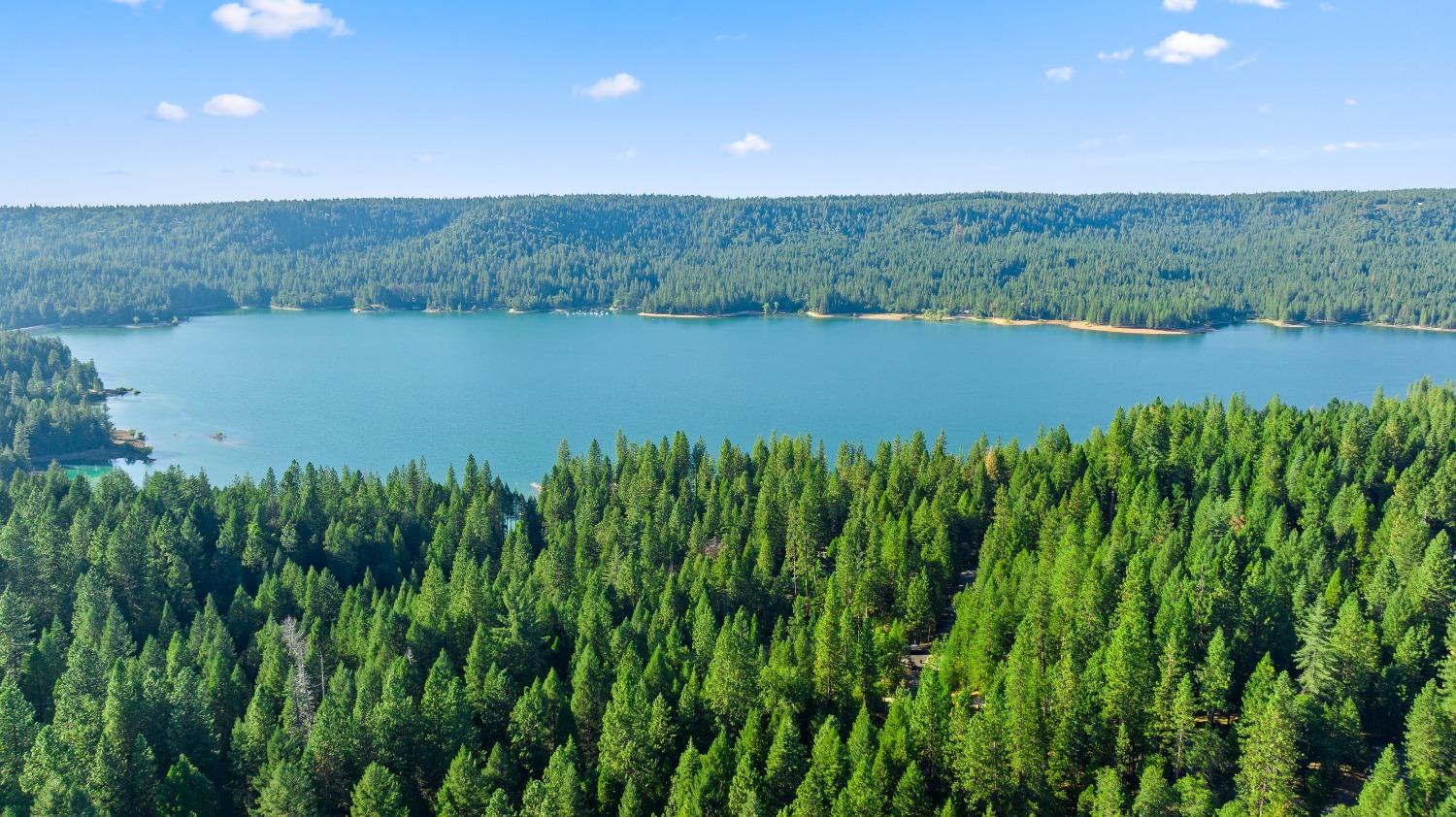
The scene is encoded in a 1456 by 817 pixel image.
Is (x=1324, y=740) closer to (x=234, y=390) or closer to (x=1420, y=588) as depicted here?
(x=1420, y=588)

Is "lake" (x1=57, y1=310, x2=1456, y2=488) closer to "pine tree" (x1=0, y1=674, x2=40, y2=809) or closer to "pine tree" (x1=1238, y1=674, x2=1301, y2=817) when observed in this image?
"pine tree" (x1=0, y1=674, x2=40, y2=809)

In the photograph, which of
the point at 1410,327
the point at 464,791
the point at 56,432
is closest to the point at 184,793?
the point at 464,791

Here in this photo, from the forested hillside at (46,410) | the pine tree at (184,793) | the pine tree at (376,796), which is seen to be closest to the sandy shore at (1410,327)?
the forested hillside at (46,410)

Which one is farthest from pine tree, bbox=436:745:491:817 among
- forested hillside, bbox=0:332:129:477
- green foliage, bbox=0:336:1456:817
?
forested hillside, bbox=0:332:129:477

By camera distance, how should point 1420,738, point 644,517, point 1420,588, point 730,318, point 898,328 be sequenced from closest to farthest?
1. point 1420,738
2. point 1420,588
3. point 644,517
4. point 898,328
5. point 730,318

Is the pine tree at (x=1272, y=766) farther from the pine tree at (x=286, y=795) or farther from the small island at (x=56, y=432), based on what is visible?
the small island at (x=56, y=432)

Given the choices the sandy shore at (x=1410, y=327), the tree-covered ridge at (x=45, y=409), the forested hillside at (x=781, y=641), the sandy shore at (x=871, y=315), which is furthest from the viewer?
the sandy shore at (x=871, y=315)

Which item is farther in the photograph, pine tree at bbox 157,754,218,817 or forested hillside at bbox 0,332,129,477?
forested hillside at bbox 0,332,129,477

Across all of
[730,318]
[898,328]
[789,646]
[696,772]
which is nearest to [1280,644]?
[789,646]
